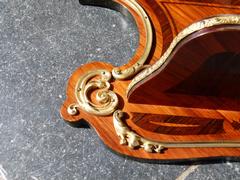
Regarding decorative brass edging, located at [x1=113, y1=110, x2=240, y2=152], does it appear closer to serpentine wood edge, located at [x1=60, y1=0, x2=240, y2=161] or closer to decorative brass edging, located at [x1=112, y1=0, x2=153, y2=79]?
serpentine wood edge, located at [x1=60, y1=0, x2=240, y2=161]

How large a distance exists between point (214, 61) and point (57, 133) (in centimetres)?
33

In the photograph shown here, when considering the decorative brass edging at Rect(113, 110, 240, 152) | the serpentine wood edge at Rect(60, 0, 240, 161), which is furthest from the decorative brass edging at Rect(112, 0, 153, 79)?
the decorative brass edging at Rect(113, 110, 240, 152)

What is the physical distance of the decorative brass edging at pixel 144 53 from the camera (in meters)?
0.86

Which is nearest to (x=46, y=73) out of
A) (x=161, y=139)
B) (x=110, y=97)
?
(x=110, y=97)

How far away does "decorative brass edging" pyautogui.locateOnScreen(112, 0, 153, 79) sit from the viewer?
2.82 feet

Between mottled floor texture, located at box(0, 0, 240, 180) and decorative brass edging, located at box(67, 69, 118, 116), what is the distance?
0.05 metres

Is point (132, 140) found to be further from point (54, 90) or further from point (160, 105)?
point (54, 90)

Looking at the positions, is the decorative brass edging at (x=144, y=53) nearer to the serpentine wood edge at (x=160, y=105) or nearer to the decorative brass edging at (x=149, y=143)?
the serpentine wood edge at (x=160, y=105)

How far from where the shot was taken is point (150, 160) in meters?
0.81

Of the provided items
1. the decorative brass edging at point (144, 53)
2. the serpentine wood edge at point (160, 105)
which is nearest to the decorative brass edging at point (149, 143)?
the serpentine wood edge at point (160, 105)

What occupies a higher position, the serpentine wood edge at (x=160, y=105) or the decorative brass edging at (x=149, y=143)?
the serpentine wood edge at (x=160, y=105)

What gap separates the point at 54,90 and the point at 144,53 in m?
0.20

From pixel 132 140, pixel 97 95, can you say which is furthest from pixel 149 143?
pixel 97 95

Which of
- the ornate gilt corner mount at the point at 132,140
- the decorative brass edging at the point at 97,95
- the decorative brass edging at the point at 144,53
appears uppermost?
the decorative brass edging at the point at 144,53
